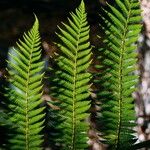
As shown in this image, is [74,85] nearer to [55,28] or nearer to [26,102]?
[26,102]

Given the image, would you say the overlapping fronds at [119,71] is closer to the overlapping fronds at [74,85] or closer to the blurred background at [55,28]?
the overlapping fronds at [74,85]

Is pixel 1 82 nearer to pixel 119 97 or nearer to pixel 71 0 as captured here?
pixel 119 97

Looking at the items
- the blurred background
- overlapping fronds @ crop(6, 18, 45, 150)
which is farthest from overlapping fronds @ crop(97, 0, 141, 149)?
the blurred background

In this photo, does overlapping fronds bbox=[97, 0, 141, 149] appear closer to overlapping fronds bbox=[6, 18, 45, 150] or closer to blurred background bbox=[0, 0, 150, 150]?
overlapping fronds bbox=[6, 18, 45, 150]

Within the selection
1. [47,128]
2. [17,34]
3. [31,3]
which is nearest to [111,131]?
[47,128]

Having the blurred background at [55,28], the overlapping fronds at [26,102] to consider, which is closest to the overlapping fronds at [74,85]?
the overlapping fronds at [26,102]

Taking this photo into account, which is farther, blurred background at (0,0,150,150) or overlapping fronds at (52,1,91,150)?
blurred background at (0,0,150,150)
